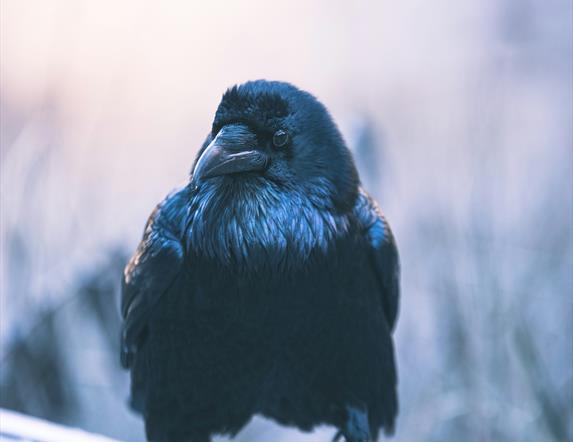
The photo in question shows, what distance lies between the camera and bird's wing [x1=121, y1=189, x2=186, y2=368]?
2.36m

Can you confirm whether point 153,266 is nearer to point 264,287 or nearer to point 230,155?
point 264,287

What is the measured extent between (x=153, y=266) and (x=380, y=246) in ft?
1.87

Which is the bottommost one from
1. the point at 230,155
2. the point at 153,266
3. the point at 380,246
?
the point at 153,266

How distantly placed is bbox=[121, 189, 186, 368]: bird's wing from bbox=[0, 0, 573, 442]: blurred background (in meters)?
0.92

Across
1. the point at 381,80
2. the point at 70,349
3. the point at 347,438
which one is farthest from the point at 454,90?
the point at 347,438

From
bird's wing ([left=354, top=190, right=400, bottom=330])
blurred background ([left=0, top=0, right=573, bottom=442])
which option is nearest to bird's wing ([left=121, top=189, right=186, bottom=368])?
bird's wing ([left=354, top=190, right=400, bottom=330])

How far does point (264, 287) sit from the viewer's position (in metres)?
2.27

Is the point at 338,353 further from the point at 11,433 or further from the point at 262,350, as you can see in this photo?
the point at 11,433

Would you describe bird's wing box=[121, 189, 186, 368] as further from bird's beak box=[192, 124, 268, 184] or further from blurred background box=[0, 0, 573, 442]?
blurred background box=[0, 0, 573, 442]

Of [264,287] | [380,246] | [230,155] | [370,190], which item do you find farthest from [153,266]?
[370,190]

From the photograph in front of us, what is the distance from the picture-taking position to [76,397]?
11.8 feet

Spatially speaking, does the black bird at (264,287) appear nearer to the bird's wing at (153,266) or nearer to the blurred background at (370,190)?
the bird's wing at (153,266)

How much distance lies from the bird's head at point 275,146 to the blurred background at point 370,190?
1021 mm

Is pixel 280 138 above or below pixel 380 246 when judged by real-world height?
above
